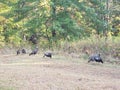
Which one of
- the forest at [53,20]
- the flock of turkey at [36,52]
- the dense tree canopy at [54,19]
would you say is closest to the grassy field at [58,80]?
the flock of turkey at [36,52]

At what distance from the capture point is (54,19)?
3325 cm

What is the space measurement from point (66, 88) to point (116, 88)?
1.46 metres

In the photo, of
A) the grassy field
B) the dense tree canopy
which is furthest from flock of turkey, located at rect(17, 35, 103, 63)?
the grassy field

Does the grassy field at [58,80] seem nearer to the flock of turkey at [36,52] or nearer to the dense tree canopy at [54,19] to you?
the flock of turkey at [36,52]

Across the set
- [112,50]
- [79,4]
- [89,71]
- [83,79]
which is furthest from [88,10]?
[83,79]

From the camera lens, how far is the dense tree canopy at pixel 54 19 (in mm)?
33000

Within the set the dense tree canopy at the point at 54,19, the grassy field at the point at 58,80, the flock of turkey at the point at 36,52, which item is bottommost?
the flock of turkey at the point at 36,52

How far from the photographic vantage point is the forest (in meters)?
32.9

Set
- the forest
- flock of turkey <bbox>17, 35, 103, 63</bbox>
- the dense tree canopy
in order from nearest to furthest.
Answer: flock of turkey <bbox>17, 35, 103, 63</bbox> < the forest < the dense tree canopy

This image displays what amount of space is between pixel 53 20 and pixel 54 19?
0.58ft

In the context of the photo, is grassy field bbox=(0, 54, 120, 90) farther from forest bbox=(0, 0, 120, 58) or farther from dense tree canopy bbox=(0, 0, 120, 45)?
dense tree canopy bbox=(0, 0, 120, 45)

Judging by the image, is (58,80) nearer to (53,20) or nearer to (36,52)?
(36,52)

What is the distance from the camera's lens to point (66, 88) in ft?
35.6

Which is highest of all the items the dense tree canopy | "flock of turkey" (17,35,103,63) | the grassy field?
the dense tree canopy
